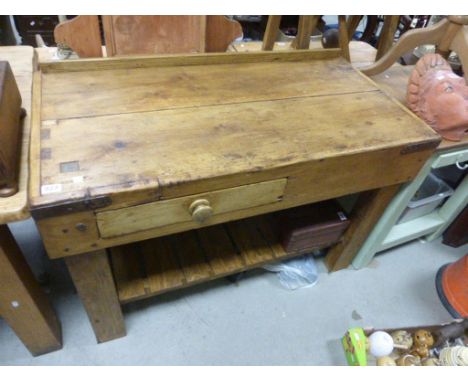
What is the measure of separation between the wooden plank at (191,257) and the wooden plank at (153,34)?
2.03ft

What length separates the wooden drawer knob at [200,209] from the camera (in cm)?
75

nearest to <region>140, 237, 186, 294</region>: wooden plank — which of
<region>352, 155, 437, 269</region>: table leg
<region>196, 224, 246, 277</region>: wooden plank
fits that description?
<region>196, 224, 246, 277</region>: wooden plank

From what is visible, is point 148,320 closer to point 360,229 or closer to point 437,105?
point 360,229

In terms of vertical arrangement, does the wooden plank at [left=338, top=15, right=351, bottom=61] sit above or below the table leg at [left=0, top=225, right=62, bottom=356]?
above

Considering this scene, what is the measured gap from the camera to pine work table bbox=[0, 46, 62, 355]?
0.63 metres

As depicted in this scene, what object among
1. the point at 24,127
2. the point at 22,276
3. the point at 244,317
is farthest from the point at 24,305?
the point at 244,317

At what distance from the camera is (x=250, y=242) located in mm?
1227

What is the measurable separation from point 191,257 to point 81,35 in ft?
2.45

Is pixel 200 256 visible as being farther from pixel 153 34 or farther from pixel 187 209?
pixel 153 34

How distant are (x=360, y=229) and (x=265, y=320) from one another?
0.47 m

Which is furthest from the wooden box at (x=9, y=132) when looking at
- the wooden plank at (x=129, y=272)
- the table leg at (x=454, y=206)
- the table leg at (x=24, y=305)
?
the table leg at (x=454, y=206)

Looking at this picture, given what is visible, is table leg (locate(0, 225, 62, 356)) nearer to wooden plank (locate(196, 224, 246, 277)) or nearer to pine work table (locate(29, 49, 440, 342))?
pine work table (locate(29, 49, 440, 342))

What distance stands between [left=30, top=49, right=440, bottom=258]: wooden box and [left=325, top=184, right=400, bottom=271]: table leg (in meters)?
0.11

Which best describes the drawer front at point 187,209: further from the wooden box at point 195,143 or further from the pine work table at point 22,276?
the pine work table at point 22,276
